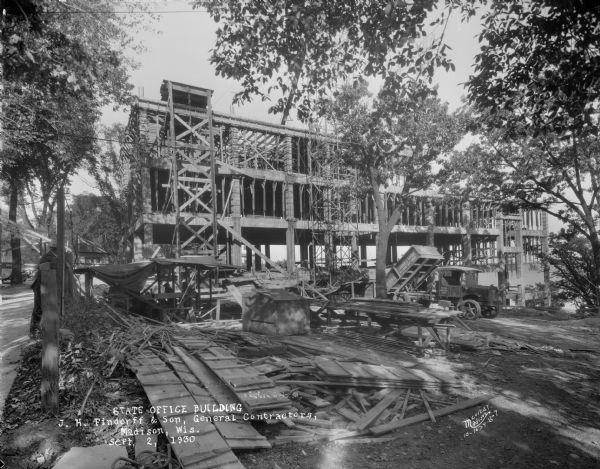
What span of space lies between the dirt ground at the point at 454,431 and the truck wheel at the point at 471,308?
7.47 m

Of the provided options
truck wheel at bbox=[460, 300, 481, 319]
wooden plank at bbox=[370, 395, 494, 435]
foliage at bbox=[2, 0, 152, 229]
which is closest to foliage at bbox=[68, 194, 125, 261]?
foliage at bbox=[2, 0, 152, 229]

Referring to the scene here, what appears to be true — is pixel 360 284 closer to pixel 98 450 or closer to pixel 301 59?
pixel 301 59

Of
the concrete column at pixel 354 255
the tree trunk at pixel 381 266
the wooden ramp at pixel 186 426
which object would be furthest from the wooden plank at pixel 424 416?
the concrete column at pixel 354 255

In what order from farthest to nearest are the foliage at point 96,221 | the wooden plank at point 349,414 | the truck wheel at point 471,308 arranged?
the foliage at point 96,221
the truck wheel at point 471,308
the wooden plank at point 349,414

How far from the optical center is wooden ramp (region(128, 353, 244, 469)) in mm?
4000

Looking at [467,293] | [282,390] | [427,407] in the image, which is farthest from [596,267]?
[282,390]

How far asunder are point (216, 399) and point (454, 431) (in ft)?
11.5

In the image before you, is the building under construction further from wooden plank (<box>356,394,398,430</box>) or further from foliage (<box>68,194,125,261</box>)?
wooden plank (<box>356,394,398,430</box>)

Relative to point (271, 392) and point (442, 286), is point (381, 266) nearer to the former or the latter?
point (442, 286)

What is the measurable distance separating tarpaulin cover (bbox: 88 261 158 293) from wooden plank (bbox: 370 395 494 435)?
10.5 metres

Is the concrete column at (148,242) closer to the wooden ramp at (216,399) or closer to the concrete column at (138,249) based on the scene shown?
the concrete column at (138,249)

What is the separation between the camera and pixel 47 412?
16.6 feet

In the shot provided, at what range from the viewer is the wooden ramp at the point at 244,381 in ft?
16.9

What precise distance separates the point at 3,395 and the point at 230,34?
654 cm
